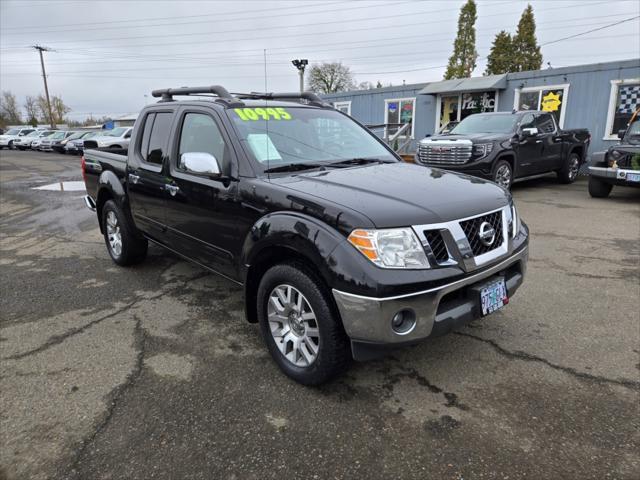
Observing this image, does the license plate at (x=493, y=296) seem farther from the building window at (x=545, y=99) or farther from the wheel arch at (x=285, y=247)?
the building window at (x=545, y=99)

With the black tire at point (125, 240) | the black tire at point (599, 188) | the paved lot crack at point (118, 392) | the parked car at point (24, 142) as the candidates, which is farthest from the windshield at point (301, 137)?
the parked car at point (24, 142)

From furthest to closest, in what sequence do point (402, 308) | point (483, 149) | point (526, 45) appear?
point (526, 45)
point (483, 149)
point (402, 308)

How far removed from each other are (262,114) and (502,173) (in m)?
7.76

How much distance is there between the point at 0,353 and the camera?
3.43 metres

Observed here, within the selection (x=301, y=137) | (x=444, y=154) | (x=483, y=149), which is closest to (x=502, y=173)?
(x=483, y=149)

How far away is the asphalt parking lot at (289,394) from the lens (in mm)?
2312

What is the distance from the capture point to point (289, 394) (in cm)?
288

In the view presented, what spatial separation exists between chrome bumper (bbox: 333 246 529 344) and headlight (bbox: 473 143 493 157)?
7.54 m

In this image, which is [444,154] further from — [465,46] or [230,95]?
[465,46]

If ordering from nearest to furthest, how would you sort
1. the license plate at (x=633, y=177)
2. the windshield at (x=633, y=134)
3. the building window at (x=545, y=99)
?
the license plate at (x=633, y=177), the windshield at (x=633, y=134), the building window at (x=545, y=99)

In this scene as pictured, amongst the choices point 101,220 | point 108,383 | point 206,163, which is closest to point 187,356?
point 108,383

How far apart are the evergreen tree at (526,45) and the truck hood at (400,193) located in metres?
43.0

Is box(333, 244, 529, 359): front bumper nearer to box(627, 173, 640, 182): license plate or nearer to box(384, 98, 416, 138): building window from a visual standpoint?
box(627, 173, 640, 182): license plate

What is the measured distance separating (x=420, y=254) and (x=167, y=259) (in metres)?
4.03
